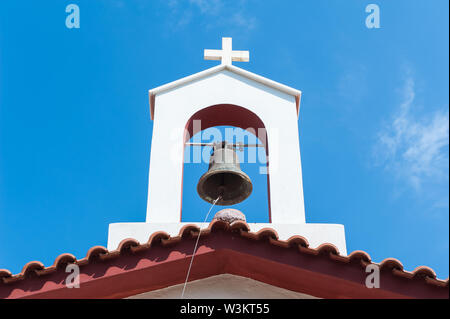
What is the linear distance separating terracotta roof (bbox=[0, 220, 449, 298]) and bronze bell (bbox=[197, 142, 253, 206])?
1.95 metres

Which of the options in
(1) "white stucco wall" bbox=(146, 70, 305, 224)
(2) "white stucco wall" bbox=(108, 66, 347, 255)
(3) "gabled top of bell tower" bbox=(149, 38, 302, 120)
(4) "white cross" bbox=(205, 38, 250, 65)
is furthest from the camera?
(4) "white cross" bbox=(205, 38, 250, 65)

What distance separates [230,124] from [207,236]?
121 inches

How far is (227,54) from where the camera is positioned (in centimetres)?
694

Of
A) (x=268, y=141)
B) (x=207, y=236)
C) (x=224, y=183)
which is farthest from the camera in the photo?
(x=268, y=141)

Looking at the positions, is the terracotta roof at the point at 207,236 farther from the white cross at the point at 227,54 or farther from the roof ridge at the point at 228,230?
the white cross at the point at 227,54

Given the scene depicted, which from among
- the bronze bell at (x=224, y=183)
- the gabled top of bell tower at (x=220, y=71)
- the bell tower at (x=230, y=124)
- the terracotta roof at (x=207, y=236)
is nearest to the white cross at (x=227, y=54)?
the bell tower at (x=230, y=124)

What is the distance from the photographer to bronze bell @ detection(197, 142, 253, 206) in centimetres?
537

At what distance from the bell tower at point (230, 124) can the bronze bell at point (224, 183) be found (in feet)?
0.29

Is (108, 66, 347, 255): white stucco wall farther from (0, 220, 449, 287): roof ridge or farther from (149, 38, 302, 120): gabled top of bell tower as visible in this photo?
(0, 220, 449, 287): roof ridge

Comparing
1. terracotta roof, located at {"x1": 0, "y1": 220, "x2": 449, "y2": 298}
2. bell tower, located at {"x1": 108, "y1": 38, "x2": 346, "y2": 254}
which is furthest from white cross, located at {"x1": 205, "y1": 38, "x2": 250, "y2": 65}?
terracotta roof, located at {"x1": 0, "y1": 220, "x2": 449, "y2": 298}

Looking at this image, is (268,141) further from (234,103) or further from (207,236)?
(207,236)

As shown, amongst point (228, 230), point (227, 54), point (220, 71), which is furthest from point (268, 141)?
A: point (228, 230)
